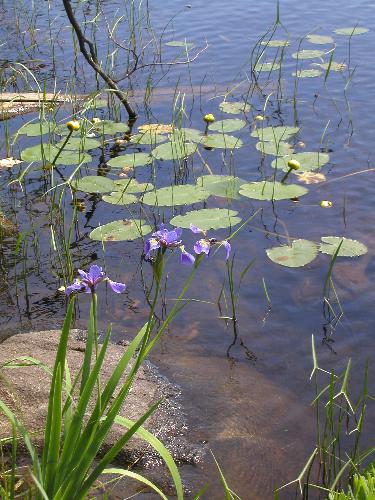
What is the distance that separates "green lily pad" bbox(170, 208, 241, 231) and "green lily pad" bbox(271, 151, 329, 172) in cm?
67

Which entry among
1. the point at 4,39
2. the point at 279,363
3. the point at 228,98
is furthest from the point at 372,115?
the point at 4,39

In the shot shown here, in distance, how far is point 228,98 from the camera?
5891 millimetres

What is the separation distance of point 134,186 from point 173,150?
1.52ft

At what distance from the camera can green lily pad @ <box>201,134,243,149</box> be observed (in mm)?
5012

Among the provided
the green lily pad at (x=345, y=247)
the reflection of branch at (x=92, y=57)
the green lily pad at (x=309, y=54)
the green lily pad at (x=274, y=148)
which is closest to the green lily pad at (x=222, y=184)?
the green lily pad at (x=274, y=148)

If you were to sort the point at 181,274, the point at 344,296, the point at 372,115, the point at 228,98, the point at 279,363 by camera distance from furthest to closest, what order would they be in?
the point at 228,98 < the point at 372,115 < the point at 181,274 < the point at 344,296 < the point at 279,363

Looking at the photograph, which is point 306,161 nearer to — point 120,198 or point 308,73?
point 120,198

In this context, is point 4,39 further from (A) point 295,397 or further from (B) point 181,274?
(A) point 295,397

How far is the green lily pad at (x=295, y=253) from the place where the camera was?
12.2 ft

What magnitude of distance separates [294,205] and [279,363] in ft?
4.63

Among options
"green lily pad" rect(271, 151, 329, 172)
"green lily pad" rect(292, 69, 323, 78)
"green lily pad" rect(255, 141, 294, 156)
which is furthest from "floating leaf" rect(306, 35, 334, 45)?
"green lily pad" rect(271, 151, 329, 172)

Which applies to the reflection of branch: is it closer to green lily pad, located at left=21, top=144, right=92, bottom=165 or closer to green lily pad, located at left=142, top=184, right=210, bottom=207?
green lily pad, located at left=21, top=144, right=92, bottom=165

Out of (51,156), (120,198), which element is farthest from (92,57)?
(120,198)

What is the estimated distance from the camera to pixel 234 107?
5652 mm
